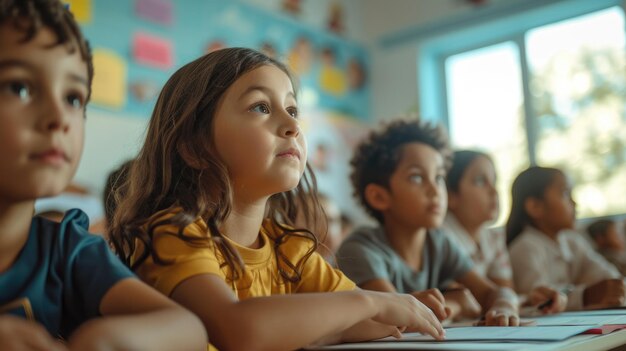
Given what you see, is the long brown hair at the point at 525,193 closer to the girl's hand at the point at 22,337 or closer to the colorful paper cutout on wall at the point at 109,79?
the colorful paper cutout on wall at the point at 109,79

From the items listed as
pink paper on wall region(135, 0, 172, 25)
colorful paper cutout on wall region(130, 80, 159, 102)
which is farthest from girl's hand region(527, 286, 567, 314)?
pink paper on wall region(135, 0, 172, 25)

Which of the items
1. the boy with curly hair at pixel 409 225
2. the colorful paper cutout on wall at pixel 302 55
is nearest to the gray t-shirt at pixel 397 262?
the boy with curly hair at pixel 409 225

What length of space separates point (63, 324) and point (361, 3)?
3.84m

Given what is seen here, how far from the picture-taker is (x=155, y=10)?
2.84m

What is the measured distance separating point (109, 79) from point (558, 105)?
236cm

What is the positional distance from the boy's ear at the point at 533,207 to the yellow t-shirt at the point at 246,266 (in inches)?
50.9

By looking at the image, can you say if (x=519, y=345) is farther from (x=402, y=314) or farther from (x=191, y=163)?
(x=191, y=163)

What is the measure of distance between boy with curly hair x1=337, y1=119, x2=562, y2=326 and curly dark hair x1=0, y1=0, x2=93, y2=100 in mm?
811

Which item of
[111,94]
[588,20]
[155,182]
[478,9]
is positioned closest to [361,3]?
[478,9]

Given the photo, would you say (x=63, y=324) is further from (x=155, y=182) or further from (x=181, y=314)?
(x=155, y=182)

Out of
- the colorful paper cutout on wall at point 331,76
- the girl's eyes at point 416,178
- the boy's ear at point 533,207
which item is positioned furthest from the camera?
the colorful paper cutout on wall at point 331,76

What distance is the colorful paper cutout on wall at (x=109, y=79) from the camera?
2498 millimetres

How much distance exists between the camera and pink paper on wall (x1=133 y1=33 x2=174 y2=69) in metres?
2.71

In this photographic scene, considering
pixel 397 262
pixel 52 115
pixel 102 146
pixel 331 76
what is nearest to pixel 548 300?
pixel 397 262
